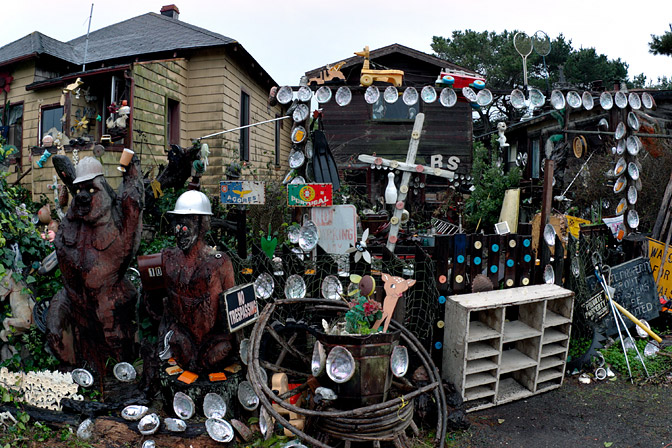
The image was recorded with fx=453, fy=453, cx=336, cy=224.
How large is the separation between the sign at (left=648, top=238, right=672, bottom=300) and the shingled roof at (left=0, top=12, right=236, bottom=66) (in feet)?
30.8

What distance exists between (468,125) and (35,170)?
36.5ft

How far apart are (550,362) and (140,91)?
8.63 meters

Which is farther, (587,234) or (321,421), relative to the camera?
(587,234)

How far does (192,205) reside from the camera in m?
3.95

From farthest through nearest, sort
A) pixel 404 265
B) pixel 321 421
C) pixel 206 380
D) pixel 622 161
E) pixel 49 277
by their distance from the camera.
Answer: pixel 622 161
pixel 49 277
pixel 404 265
pixel 206 380
pixel 321 421

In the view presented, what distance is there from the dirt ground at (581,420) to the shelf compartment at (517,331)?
2.16ft

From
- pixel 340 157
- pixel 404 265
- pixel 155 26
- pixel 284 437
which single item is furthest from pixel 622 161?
pixel 155 26

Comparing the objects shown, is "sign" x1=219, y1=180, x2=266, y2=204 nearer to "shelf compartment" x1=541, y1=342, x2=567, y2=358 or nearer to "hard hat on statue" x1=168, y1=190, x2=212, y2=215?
"hard hat on statue" x1=168, y1=190, x2=212, y2=215

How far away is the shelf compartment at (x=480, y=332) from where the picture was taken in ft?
14.2

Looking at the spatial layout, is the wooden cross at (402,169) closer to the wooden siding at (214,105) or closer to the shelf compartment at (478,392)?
the shelf compartment at (478,392)

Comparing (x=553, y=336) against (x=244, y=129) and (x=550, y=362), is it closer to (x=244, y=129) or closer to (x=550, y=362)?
(x=550, y=362)

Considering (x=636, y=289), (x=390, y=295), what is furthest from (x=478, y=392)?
(x=636, y=289)

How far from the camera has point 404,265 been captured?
4.77 metres

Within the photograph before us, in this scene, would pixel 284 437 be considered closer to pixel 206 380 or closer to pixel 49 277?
pixel 206 380
